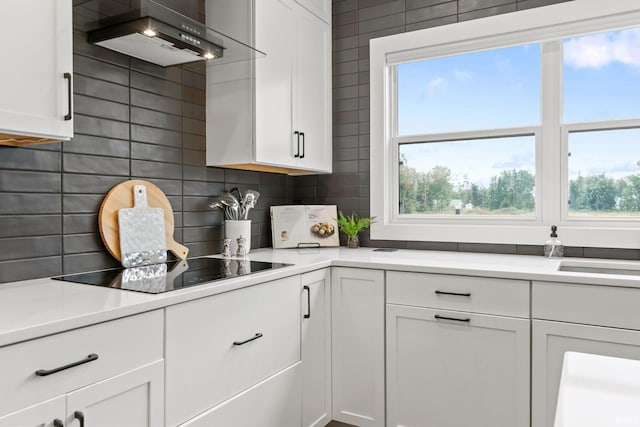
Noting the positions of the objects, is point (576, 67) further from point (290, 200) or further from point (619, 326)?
point (290, 200)

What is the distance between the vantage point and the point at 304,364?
2.07 m

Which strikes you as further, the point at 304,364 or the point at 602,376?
the point at 304,364

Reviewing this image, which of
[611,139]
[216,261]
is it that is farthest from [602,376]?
[611,139]

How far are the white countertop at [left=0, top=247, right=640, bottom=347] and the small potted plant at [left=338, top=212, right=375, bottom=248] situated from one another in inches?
5.2

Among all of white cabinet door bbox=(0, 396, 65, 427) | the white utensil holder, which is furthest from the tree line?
white cabinet door bbox=(0, 396, 65, 427)

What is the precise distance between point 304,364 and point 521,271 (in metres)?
1.01

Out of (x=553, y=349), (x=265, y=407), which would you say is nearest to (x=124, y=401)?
(x=265, y=407)

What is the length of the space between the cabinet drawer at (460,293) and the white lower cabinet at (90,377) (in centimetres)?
110

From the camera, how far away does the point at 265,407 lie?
1812 mm

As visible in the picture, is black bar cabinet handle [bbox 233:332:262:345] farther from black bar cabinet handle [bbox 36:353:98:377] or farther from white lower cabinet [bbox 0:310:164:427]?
black bar cabinet handle [bbox 36:353:98:377]

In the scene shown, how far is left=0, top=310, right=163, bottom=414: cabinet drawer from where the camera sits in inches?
39.7

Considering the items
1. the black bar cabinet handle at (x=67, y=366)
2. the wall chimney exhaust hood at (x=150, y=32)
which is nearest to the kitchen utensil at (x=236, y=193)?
the wall chimney exhaust hood at (x=150, y=32)

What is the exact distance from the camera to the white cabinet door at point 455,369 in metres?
1.86

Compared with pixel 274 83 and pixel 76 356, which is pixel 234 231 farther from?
pixel 76 356
